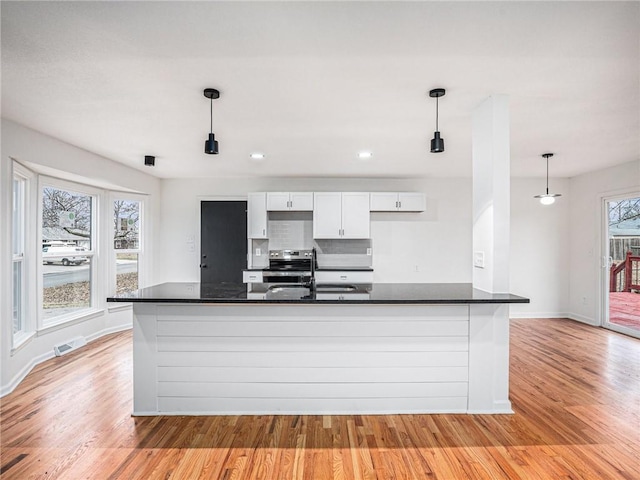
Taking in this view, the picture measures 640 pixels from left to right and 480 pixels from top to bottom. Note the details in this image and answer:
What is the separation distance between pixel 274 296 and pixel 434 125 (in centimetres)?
209

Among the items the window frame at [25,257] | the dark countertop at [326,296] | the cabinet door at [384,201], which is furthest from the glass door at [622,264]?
the window frame at [25,257]

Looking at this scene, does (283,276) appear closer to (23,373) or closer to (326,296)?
(326,296)

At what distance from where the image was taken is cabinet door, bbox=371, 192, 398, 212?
5551 millimetres

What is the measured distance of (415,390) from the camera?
265 centimetres

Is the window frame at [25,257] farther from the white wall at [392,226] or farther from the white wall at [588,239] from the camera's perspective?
the white wall at [588,239]

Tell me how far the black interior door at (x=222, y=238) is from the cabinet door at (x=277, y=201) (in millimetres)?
532

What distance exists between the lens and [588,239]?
548 cm

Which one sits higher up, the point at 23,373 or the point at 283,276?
the point at 283,276

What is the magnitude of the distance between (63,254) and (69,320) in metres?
0.81

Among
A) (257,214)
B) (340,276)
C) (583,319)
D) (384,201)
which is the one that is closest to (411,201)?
(384,201)

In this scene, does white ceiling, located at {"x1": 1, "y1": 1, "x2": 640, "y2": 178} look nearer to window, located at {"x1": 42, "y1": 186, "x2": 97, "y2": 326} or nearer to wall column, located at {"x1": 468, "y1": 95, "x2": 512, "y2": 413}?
wall column, located at {"x1": 468, "y1": 95, "x2": 512, "y2": 413}

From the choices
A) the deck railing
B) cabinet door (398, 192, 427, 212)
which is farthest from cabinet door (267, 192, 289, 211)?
the deck railing

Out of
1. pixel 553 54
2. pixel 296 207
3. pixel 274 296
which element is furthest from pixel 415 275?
pixel 553 54

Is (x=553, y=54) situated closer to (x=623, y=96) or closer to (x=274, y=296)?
(x=623, y=96)
